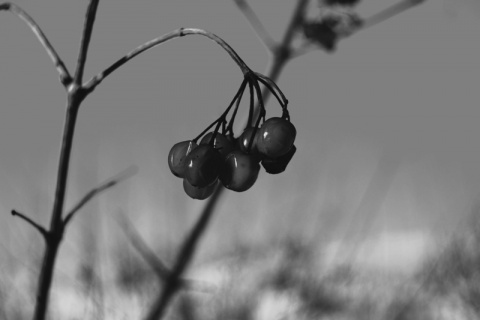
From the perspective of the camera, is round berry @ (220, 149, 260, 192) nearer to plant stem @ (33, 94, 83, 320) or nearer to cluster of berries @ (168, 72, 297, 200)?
cluster of berries @ (168, 72, 297, 200)

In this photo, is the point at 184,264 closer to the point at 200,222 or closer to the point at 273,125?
the point at 200,222

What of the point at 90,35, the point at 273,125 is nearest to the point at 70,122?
the point at 90,35

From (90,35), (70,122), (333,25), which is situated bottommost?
(70,122)

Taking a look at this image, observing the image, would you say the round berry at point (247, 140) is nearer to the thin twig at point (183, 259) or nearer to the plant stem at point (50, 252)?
the plant stem at point (50, 252)

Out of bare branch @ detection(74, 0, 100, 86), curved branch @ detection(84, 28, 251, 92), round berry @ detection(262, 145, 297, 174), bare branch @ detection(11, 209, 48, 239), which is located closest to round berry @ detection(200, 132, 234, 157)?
round berry @ detection(262, 145, 297, 174)

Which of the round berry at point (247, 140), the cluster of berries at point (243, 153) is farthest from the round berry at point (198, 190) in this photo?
the round berry at point (247, 140)
